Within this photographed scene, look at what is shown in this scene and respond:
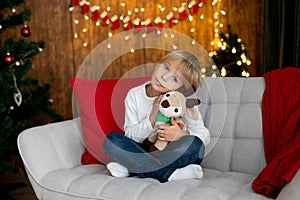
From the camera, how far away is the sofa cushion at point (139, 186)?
169cm

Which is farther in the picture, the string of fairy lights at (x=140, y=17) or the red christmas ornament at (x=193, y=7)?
the red christmas ornament at (x=193, y=7)

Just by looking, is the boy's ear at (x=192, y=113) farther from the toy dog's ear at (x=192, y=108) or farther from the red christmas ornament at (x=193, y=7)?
the red christmas ornament at (x=193, y=7)

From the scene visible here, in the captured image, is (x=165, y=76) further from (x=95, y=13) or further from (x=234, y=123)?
(x=95, y=13)

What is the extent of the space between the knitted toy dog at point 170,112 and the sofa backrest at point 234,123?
0.18m

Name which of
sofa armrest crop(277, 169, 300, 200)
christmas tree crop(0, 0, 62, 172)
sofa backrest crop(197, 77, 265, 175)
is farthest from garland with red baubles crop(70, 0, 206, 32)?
sofa armrest crop(277, 169, 300, 200)

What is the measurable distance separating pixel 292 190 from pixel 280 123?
0.54 meters

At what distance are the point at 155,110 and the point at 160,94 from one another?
0.31 feet

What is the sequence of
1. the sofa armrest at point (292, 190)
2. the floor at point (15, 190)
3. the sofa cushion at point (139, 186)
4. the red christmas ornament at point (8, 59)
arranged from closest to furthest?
the sofa armrest at point (292, 190)
the sofa cushion at point (139, 186)
the red christmas ornament at point (8, 59)
the floor at point (15, 190)

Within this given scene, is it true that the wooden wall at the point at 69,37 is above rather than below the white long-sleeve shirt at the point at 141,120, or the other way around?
above

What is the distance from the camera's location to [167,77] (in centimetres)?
200

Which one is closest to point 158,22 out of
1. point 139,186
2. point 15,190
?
point 15,190

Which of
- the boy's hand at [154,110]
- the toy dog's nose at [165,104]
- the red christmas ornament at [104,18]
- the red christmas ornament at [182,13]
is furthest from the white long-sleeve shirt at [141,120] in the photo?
the red christmas ornament at [182,13]

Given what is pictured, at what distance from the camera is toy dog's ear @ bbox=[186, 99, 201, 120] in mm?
1985

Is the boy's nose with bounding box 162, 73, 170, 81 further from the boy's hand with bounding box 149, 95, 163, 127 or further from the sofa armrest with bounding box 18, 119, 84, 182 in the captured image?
the sofa armrest with bounding box 18, 119, 84, 182
